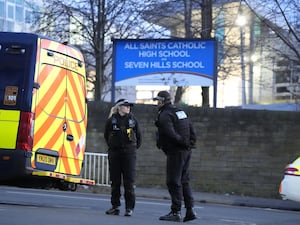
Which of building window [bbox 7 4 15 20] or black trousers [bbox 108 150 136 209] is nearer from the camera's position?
black trousers [bbox 108 150 136 209]

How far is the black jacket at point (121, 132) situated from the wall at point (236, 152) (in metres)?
7.92

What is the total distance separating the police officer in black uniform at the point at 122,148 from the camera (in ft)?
27.8

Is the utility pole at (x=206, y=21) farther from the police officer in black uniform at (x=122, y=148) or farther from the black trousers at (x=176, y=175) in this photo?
the black trousers at (x=176, y=175)

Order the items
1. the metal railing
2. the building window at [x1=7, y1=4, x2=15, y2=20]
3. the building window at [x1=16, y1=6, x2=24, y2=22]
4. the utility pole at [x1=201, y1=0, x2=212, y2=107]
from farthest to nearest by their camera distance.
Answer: the building window at [x1=7, y1=4, x2=15, y2=20], the building window at [x1=16, y1=6, x2=24, y2=22], the utility pole at [x1=201, y1=0, x2=212, y2=107], the metal railing

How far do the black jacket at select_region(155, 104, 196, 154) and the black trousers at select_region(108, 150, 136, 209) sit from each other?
1.74ft

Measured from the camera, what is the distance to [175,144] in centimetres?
820

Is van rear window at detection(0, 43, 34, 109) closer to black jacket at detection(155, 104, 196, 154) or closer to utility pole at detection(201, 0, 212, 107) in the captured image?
black jacket at detection(155, 104, 196, 154)

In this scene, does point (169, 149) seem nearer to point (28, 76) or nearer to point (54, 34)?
point (28, 76)

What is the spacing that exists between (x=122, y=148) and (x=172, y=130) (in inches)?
33.9

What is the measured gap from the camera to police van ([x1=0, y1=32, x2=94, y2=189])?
819 cm

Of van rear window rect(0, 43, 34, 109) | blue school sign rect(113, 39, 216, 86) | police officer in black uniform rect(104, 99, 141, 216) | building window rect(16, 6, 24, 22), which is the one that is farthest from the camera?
building window rect(16, 6, 24, 22)

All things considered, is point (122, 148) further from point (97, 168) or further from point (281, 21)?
point (281, 21)

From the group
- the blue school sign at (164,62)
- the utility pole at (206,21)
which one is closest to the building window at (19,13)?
the utility pole at (206,21)

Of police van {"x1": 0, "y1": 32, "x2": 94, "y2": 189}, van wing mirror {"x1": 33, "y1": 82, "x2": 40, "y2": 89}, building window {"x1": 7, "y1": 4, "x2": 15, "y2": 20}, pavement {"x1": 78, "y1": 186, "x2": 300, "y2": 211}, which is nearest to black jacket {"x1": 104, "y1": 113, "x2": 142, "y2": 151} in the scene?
police van {"x1": 0, "y1": 32, "x2": 94, "y2": 189}
